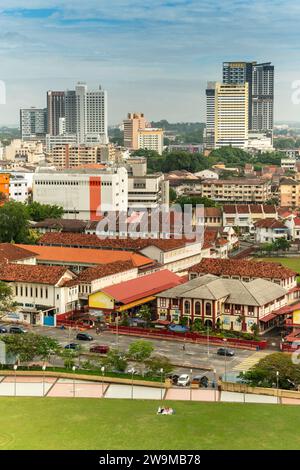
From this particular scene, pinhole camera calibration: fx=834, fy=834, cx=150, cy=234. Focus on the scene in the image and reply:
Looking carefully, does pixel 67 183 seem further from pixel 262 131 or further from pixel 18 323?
pixel 262 131

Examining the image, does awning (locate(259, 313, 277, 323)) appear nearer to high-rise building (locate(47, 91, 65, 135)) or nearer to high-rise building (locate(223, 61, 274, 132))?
high-rise building (locate(47, 91, 65, 135))

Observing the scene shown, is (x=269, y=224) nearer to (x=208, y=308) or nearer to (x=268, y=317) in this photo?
(x=268, y=317)

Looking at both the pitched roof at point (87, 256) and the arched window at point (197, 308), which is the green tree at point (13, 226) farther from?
the arched window at point (197, 308)

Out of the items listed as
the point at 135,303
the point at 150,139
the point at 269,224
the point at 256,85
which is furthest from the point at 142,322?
the point at 256,85

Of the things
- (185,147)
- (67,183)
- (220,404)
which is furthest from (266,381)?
(185,147)

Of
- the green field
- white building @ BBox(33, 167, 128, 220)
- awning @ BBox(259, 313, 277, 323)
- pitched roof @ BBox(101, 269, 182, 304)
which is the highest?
white building @ BBox(33, 167, 128, 220)

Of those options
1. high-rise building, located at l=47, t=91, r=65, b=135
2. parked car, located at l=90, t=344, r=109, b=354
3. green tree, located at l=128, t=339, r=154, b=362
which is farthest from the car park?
high-rise building, located at l=47, t=91, r=65, b=135

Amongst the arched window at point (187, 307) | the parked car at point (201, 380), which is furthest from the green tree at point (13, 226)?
the parked car at point (201, 380)
